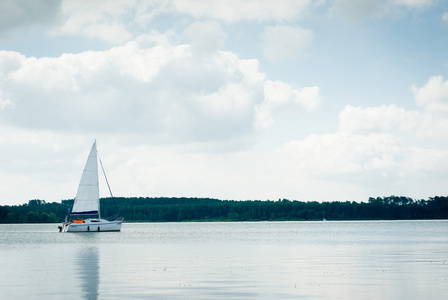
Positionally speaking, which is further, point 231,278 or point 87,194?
point 87,194

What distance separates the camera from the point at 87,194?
429 ft

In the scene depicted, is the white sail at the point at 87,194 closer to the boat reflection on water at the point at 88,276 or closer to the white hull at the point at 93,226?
the white hull at the point at 93,226

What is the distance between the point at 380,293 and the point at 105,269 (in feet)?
73.7

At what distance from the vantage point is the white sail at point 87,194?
13088 centimetres

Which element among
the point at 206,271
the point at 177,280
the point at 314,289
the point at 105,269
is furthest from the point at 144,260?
the point at 314,289

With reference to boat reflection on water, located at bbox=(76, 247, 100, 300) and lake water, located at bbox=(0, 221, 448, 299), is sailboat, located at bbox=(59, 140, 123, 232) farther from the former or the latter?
lake water, located at bbox=(0, 221, 448, 299)

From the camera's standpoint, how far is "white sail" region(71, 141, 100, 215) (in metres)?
131

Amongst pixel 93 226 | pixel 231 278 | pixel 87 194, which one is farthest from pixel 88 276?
pixel 93 226

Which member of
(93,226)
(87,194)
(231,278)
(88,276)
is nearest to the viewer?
(231,278)

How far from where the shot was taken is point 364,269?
44.7 metres

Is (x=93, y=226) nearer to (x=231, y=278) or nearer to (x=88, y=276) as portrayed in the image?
(x=88, y=276)

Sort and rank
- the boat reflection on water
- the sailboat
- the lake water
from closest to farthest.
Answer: the lake water → the boat reflection on water → the sailboat

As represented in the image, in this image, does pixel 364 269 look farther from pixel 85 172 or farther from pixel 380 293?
pixel 85 172

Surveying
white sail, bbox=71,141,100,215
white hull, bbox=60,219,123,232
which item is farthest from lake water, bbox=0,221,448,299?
white hull, bbox=60,219,123,232
